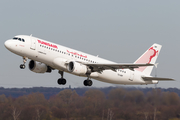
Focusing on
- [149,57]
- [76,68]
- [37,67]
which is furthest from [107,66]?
[149,57]

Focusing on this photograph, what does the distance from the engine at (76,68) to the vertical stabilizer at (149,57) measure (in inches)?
426

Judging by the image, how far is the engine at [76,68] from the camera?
3756 centimetres

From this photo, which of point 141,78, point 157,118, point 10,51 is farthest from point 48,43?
point 157,118

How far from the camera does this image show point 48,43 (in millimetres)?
37031

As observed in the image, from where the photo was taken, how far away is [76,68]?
37688mm

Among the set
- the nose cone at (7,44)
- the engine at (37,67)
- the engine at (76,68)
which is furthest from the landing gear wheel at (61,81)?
the nose cone at (7,44)

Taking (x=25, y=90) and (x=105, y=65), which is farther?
(x=25, y=90)

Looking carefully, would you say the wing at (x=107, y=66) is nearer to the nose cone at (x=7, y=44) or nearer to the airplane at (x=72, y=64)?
the airplane at (x=72, y=64)

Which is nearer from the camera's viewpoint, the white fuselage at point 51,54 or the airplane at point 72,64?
the white fuselage at point 51,54

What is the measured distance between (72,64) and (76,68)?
0.63 meters

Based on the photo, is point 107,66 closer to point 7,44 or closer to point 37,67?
point 37,67

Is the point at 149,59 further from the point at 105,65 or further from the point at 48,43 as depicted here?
the point at 48,43

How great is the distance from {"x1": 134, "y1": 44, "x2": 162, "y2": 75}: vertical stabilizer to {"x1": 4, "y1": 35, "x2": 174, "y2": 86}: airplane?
0.81 ft

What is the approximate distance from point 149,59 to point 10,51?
20.8m
